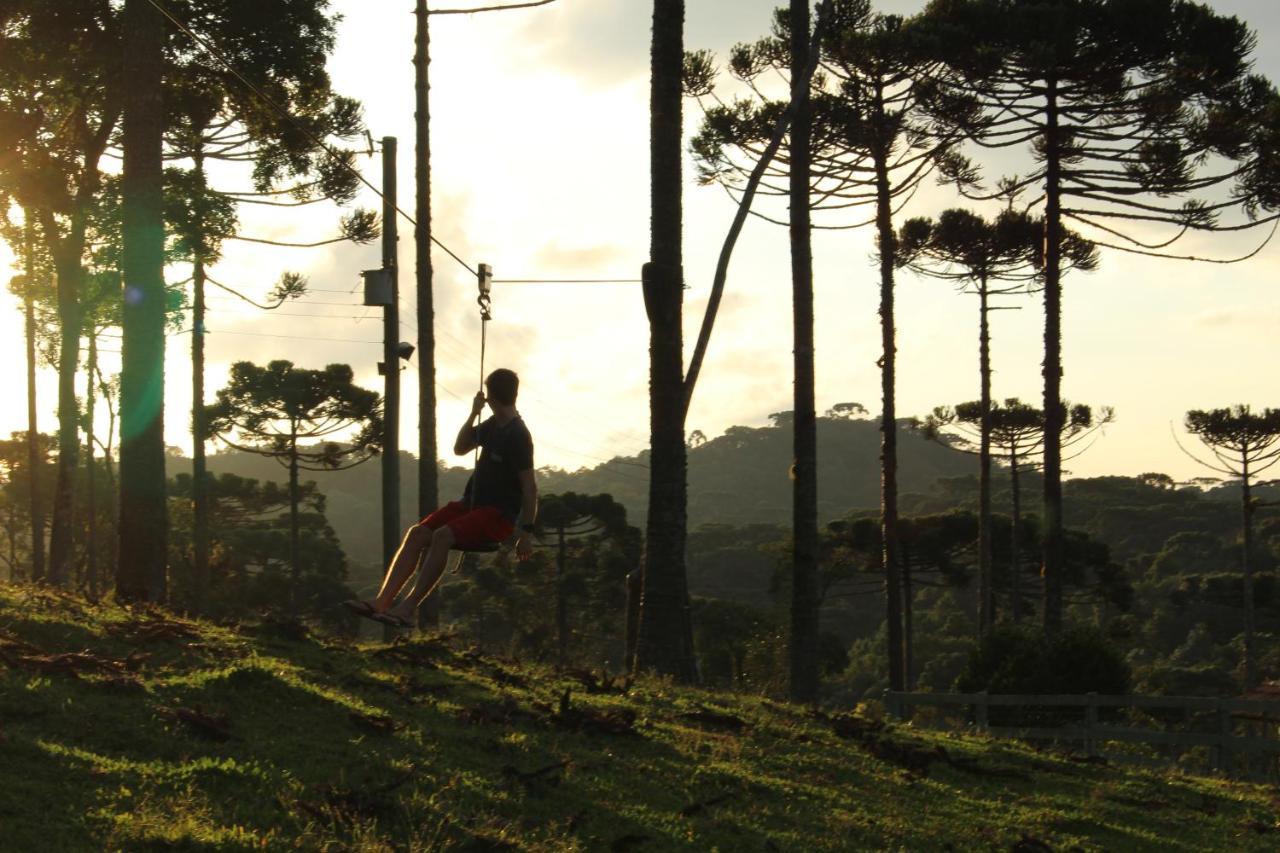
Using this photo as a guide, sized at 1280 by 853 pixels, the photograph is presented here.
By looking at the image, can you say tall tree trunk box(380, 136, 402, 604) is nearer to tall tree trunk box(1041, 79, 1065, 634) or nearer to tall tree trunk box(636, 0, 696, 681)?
tall tree trunk box(636, 0, 696, 681)

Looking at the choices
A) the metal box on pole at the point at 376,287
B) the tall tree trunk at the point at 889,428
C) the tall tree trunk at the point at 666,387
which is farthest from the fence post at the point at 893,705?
the tall tree trunk at the point at 889,428

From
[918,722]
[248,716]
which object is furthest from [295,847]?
[918,722]

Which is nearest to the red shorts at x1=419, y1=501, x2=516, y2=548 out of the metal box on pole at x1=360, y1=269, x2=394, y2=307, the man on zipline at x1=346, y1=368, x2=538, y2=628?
the man on zipline at x1=346, y1=368, x2=538, y2=628

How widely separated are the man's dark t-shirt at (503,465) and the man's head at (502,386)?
16cm

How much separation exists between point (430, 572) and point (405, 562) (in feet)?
1.02

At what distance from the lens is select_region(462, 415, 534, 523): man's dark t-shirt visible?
9.48 meters

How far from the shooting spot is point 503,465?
9.54 meters

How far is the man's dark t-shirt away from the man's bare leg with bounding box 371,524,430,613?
1.32ft

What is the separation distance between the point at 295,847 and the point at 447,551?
4.20 meters

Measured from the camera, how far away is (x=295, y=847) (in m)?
5.38

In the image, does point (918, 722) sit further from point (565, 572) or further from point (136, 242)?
point (565, 572)

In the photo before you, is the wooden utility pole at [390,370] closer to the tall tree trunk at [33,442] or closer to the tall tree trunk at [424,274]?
the tall tree trunk at [424,274]

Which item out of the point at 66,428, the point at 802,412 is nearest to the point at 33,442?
the point at 66,428

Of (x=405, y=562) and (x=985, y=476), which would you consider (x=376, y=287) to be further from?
(x=985, y=476)
